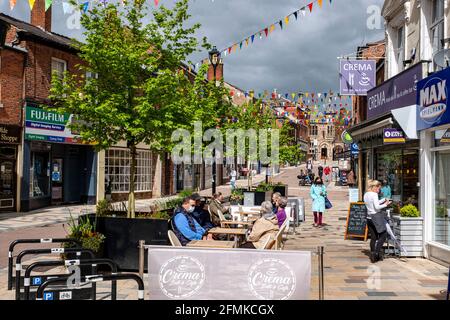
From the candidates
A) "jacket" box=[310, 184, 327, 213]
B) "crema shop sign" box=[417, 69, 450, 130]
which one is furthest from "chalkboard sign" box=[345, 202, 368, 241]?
"crema shop sign" box=[417, 69, 450, 130]

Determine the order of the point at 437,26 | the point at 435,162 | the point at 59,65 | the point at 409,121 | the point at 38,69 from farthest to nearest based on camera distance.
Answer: the point at 59,65
the point at 38,69
the point at 437,26
the point at 409,121
the point at 435,162

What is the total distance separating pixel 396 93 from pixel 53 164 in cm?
1564

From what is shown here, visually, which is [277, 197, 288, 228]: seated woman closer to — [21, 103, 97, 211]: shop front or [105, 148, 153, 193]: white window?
[21, 103, 97, 211]: shop front

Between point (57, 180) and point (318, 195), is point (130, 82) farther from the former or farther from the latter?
point (57, 180)

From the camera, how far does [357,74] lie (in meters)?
15.7

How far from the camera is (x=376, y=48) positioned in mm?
23953

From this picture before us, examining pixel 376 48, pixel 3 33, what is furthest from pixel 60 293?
pixel 376 48

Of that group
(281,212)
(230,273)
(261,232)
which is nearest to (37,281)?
(230,273)

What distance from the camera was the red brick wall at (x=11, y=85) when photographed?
58.6ft

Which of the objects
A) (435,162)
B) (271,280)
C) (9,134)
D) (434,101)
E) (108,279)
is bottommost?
(271,280)

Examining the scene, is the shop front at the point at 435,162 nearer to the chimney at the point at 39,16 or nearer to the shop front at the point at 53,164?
the shop front at the point at 53,164

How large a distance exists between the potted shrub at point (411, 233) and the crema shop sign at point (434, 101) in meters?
1.98

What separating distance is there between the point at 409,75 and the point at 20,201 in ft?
50.3

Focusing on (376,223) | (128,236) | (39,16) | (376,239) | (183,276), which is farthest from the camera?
(39,16)
